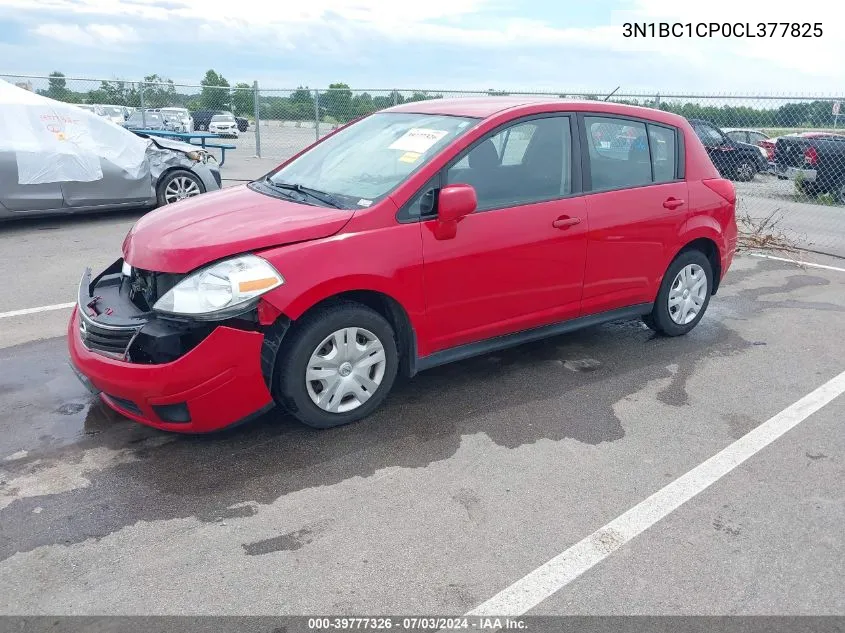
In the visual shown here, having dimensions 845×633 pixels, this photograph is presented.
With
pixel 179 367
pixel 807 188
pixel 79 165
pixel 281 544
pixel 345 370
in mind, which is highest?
pixel 79 165

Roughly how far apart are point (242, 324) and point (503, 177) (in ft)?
5.94

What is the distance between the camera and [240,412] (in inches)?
145

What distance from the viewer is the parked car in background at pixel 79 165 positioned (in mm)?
8539

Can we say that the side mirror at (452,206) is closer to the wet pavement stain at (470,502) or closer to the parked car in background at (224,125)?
the wet pavement stain at (470,502)

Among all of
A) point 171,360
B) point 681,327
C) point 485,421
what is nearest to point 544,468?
point 485,421

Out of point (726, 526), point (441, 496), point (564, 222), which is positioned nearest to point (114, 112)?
point (564, 222)

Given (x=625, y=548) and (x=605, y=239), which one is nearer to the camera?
(x=625, y=548)

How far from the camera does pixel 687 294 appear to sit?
5.64 meters

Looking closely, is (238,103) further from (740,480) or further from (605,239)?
(740,480)

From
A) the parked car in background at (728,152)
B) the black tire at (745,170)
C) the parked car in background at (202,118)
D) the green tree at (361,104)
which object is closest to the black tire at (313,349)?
the green tree at (361,104)

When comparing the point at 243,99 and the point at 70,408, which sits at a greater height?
the point at 243,99

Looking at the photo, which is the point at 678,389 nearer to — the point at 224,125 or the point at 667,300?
the point at 667,300

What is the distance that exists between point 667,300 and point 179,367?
141 inches

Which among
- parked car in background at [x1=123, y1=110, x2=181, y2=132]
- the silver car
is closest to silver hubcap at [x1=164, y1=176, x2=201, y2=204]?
the silver car
